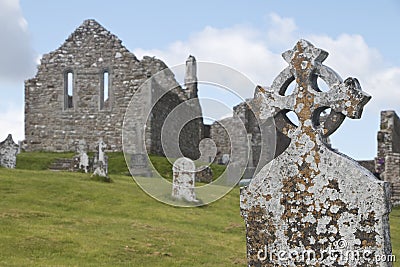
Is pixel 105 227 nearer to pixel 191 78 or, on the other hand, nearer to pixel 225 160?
pixel 191 78

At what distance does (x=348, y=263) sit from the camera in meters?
5.67

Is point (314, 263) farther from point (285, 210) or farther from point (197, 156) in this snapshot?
point (197, 156)

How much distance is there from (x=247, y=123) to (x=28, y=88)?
1475cm

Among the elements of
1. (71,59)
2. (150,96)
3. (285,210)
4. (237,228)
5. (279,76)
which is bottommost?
(237,228)

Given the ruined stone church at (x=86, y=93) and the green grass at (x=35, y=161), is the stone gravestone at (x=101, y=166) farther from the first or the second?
the ruined stone church at (x=86, y=93)

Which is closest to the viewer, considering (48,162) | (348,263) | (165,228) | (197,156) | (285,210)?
(348,263)

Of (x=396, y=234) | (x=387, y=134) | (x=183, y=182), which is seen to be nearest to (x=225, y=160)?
(x=387, y=134)

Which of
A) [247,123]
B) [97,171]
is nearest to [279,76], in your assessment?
[97,171]

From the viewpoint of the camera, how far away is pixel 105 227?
47.4 ft

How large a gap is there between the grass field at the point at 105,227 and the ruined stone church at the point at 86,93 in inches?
488

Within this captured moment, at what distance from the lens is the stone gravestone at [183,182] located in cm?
1858

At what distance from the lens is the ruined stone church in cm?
3381

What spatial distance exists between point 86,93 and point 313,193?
28893 mm

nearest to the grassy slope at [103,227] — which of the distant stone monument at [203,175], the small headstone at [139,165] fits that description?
the distant stone monument at [203,175]
